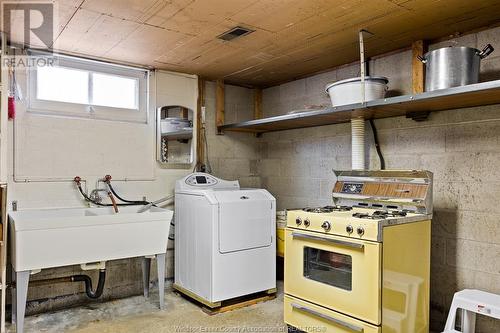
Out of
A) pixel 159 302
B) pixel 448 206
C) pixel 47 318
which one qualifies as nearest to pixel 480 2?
pixel 448 206

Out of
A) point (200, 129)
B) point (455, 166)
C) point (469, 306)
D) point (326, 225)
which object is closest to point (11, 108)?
point (200, 129)

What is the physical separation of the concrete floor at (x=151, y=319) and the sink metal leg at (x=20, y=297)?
0.86 feet

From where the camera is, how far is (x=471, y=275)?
2.67m

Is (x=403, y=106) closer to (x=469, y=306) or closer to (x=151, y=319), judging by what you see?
(x=469, y=306)

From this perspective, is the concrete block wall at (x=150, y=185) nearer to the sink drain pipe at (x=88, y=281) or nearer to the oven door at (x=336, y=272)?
the sink drain pipe at (x=88, y=281)

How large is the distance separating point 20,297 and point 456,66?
11.2 feet

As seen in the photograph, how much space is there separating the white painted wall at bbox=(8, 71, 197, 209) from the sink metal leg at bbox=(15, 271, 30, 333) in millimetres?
698

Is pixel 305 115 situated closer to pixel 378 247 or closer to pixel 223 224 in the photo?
pixel 223 224

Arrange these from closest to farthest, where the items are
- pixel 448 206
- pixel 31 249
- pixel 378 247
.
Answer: pixel 378 247, pixel 31 249, pixel 448 206

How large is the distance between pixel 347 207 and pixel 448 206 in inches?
30.1

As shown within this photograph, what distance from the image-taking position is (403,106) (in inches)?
106

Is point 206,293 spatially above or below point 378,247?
below

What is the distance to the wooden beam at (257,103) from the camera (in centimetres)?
464

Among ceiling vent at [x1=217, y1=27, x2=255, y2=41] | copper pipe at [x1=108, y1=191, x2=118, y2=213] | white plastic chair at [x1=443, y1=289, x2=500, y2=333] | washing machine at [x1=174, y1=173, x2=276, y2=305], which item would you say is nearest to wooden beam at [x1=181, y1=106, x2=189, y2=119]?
washing machine at [x1=174, y1=173, x2=276, y2=305]
